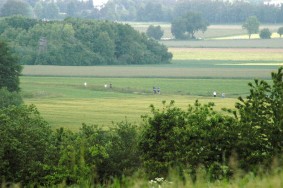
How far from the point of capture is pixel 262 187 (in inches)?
559

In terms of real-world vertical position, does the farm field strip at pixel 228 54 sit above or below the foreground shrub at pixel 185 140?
below

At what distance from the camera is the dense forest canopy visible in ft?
538

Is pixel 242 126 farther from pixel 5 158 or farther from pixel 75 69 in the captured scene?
pixel 75 69

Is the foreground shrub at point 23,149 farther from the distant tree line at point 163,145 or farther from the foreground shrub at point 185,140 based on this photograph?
the foreground shrub at point 185,140

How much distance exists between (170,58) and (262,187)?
517 feet

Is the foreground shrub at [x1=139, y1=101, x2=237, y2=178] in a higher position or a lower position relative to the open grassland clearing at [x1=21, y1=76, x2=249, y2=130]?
higher

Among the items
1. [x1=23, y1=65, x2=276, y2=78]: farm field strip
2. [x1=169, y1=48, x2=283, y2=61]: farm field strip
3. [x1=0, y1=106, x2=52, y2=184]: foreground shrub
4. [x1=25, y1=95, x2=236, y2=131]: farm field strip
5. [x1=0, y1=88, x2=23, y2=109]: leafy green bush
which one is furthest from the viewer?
[x1=169, y1=48, x2=283, y2=61]: farm field strip

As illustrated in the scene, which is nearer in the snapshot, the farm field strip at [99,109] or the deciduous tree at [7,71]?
the farm field strip at [99,109]

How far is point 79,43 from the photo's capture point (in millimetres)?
169000

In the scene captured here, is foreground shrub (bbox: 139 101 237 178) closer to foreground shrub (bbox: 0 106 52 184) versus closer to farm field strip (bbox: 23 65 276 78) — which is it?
foreground shrub (bbox: 0 106 52 184)

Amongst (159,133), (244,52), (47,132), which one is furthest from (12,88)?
(244,52)

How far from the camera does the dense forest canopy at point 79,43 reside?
538 ft

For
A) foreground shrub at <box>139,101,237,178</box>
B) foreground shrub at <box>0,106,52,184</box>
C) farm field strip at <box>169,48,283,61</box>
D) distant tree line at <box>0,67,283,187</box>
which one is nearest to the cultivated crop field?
farm field strip at <box>169,48,283,61</box>

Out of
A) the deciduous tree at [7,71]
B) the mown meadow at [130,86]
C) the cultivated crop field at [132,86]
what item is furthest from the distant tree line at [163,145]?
the deciduous tree at [7,71]
